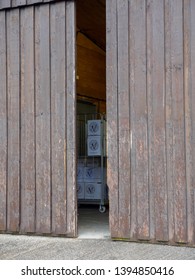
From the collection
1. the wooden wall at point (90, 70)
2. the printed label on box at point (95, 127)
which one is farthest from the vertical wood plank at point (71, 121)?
the wooden wall at point (90, 70)

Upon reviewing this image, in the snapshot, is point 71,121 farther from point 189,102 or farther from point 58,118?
point 189,102

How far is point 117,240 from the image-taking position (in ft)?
21.3

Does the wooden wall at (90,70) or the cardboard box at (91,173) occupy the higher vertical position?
the wooden wall at (90,70)

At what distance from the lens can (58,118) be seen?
6.86m

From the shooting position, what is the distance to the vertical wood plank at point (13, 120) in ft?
23.3

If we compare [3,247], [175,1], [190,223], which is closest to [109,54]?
[175,1]

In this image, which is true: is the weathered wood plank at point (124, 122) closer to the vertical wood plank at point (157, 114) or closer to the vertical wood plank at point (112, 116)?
the vertical wood plank at point (112, 116)

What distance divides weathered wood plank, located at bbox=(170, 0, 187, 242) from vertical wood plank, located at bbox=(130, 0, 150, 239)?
415mm

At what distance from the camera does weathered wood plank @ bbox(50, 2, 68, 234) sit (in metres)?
6.81

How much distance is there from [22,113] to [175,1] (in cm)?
288

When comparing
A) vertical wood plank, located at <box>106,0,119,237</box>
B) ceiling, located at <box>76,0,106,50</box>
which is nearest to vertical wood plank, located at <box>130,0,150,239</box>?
vertical wood plank, located at <box>106,0,119,237</box>

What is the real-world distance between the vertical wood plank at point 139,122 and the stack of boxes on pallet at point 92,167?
370 cm

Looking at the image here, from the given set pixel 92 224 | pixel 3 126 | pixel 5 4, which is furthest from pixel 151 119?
pixel 5 4

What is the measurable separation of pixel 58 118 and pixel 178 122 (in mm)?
1854
